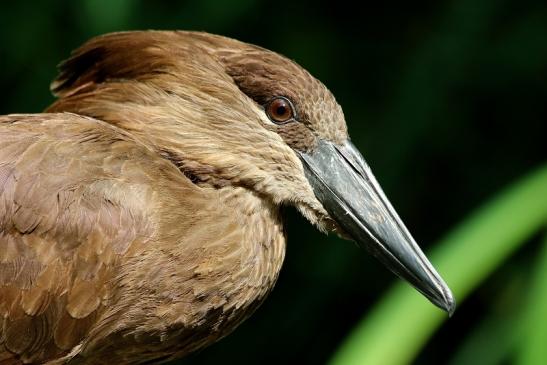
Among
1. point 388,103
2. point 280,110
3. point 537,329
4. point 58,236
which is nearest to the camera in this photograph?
point 537,329

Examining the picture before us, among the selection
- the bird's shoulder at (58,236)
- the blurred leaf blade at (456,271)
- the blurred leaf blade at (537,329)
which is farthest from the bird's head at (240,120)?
the blurred leaf blade at (537,329)

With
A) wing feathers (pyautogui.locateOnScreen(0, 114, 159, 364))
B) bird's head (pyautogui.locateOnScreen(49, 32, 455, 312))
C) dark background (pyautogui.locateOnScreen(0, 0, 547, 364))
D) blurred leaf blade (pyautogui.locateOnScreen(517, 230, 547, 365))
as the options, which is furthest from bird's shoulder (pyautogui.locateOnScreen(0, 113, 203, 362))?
dark background (pyautogui.locateOnScreen(0, 0, 547, 364))

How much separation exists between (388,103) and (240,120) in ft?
5.26

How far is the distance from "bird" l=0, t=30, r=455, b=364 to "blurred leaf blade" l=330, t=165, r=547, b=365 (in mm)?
183

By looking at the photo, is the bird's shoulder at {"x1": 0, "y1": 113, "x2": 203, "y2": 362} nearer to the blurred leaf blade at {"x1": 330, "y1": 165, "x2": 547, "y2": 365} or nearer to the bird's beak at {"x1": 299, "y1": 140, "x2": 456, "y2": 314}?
the bird's beak at {"x1": 299, "y1": 140, "x2": 456, "y2": 314}

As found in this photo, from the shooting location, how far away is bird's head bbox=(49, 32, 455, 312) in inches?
92.9

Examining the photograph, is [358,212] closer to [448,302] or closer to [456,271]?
[448,302]

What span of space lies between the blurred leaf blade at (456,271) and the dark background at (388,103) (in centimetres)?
164

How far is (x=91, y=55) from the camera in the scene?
2439mm

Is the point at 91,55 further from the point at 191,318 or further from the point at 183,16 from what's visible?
the point at 183,16

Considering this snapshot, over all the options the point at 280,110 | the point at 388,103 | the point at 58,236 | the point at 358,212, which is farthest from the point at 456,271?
the point at 388,103

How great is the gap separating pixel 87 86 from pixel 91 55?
67mm

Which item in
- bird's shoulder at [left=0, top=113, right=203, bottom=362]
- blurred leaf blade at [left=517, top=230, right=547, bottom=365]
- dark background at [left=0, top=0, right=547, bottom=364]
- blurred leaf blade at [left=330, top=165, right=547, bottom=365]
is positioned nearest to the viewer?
blurred leaf blade at [left=517, top=230, right=547, bottom=365]

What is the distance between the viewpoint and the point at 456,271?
2.01 metres
